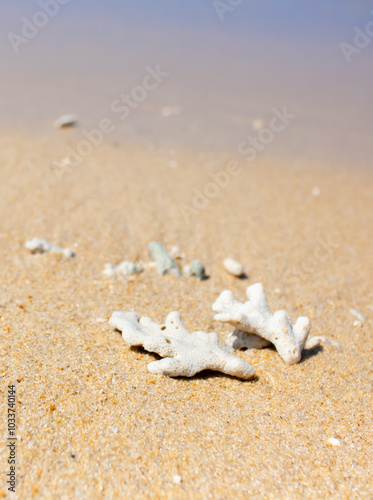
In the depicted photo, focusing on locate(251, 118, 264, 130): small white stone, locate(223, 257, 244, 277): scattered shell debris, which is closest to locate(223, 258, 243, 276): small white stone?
locate(223, 257, 244, 277): scattered shell debris

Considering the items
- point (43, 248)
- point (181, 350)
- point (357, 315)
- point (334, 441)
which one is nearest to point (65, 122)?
point (43, 248)

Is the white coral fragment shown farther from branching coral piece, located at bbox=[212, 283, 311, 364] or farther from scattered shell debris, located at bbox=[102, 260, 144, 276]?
branching coral piece, located at bbox=[212, 283, 311, 364]

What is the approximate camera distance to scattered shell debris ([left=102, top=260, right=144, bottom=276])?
11.1 feet

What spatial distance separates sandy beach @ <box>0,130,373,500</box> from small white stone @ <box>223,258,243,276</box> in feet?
0.23

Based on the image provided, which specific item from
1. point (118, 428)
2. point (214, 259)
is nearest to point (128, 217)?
point (214, 259)

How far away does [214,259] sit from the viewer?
12.9 ft

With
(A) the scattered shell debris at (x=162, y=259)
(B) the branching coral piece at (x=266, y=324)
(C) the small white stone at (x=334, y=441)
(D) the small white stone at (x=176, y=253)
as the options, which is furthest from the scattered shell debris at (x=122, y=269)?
(C) the small white stone at (x=334, y=441)

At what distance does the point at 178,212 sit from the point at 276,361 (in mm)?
2384

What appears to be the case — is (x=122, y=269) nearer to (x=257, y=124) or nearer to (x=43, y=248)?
(x=43, y=248)

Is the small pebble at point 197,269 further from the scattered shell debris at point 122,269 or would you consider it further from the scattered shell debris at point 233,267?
the scattered shell debris at point 122,269

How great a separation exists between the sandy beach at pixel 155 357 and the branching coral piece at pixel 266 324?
4.2 inches

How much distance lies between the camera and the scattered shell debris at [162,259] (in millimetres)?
3518

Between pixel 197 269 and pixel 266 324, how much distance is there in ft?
3.49

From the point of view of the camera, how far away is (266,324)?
8.48ft
